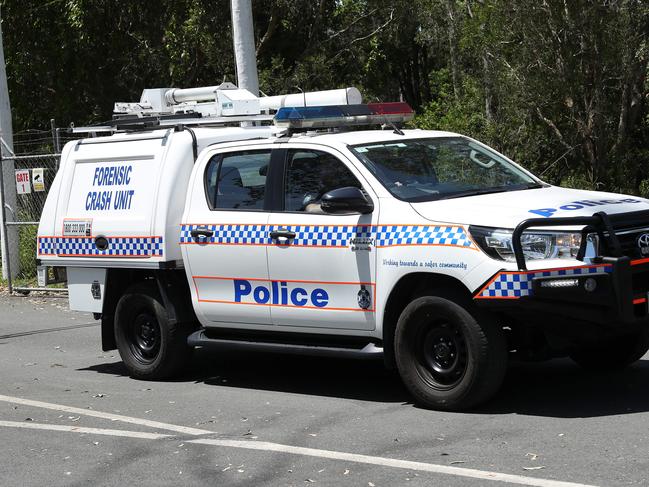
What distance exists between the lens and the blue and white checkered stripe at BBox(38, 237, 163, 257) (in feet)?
29.4

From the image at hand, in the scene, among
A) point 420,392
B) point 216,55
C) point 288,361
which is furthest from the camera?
point 216,55

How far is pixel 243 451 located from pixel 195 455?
0.29m

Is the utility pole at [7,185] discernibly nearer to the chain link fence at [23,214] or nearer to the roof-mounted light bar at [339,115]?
the chain link fence at [23,214]

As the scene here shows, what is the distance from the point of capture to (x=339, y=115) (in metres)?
8.52

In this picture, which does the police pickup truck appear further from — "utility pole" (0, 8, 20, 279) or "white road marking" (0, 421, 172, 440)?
"utility pole" (0, 8, 20, 279)

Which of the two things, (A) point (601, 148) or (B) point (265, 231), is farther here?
(A) point (601, 148)

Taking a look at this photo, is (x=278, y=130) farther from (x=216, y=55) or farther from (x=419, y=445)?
(x=216, y=55)

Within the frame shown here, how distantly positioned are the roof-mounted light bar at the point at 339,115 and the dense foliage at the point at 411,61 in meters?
6.53

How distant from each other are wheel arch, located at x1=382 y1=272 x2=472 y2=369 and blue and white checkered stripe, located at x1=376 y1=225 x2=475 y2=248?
228mm

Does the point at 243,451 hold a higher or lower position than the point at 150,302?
lower

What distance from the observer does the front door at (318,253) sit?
7598 mm

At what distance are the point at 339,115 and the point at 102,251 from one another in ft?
7.99

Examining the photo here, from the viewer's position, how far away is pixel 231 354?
10375 millimetres

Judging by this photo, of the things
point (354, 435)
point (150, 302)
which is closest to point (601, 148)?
point (150, 302)
